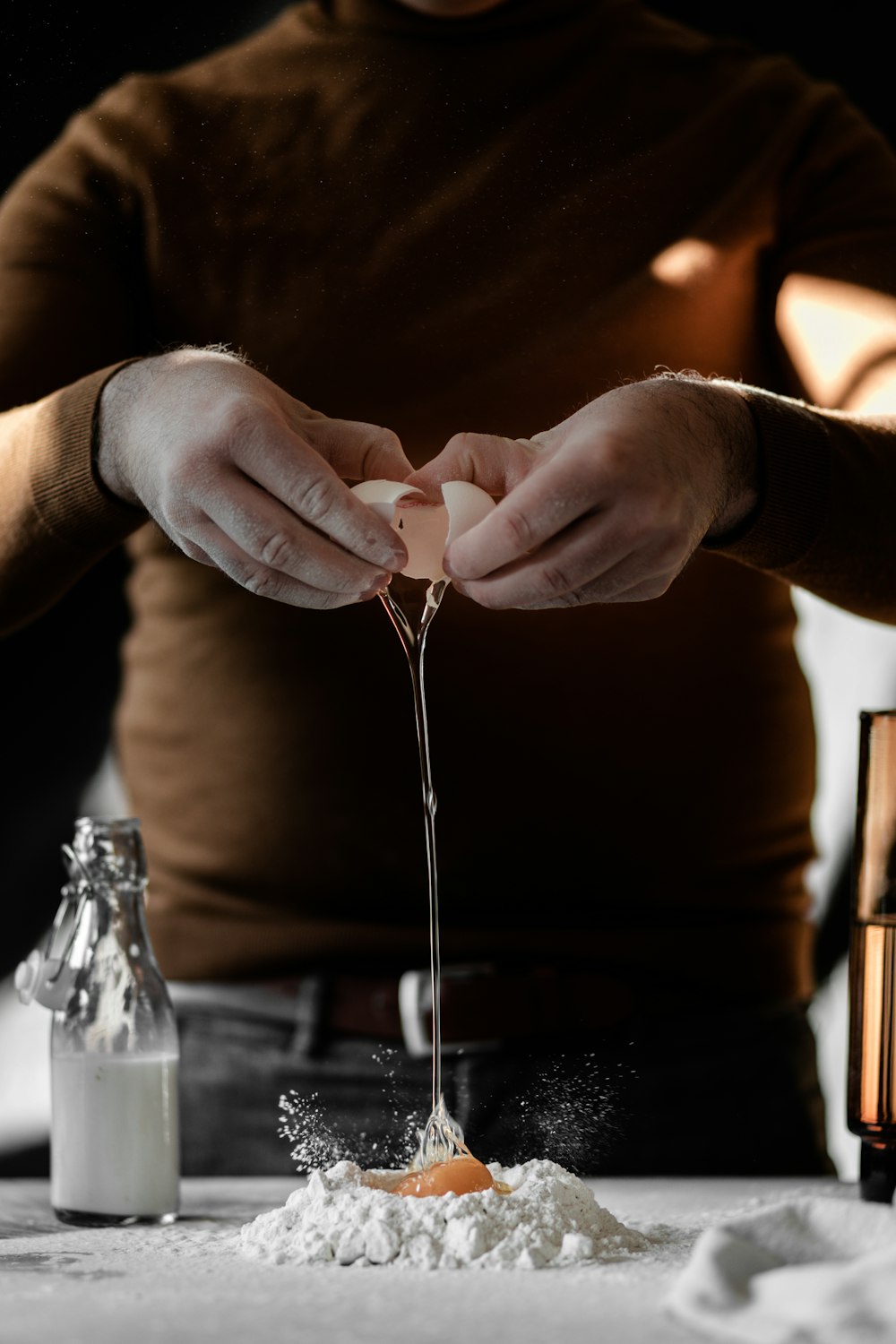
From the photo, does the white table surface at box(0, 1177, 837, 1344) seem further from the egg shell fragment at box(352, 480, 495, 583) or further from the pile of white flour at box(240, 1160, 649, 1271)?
the egg shell fragment at box(352, 480, 495, 583)

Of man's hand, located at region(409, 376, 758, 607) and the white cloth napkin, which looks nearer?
the white cloth napkin

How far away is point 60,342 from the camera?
4.14 feet

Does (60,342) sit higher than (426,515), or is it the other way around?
(60,342)

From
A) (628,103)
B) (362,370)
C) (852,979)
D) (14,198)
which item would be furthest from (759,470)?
(14,198)

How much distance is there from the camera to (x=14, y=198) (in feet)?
4.37

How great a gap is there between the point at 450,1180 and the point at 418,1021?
0.36 meters

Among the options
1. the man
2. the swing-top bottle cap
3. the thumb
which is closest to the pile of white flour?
the swing-top bottle cap

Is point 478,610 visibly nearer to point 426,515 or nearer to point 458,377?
point 458,377

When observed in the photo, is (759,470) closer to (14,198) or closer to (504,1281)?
(504,1281)

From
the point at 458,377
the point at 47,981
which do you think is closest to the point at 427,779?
the point at 47,981

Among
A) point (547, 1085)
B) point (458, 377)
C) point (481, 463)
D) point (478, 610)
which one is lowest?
point (547, 1085)

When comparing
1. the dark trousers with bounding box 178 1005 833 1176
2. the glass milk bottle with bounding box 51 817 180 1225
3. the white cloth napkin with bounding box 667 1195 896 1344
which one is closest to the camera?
the white cloth napkin with bounding box 667 1195 896 1344

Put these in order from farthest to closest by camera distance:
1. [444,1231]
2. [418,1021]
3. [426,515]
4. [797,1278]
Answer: [418,1021]
[426,515]
[444,1231]
[797,1278]

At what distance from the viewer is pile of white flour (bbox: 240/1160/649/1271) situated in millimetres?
750
